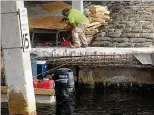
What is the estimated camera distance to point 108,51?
1720cm

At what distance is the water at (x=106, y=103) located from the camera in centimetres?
1445

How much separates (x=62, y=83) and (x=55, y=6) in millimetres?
7409

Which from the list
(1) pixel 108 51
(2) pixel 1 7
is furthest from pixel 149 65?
(2) pixel 1 7

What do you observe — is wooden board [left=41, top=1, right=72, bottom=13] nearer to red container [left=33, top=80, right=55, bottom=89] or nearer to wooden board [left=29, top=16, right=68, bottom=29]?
wooden board [left=29, top=16, right=68, bottom=29]

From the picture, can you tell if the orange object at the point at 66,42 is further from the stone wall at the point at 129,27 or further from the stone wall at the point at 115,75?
the stone wall at the point at 115,75

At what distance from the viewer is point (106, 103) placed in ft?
51.5

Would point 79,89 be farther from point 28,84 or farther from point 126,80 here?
point 28,84

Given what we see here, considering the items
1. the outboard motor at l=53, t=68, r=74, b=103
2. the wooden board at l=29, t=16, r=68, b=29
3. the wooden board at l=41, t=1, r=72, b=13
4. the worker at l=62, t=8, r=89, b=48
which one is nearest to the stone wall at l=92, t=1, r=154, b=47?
the worker at l=62, t=8, r=89, b=48

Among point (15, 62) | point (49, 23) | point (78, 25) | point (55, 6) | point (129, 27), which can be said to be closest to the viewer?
point (15, 62)

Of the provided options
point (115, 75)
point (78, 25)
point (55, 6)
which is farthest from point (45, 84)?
point (55, 6)

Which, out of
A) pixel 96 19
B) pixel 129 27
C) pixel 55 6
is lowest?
pixel 129 27

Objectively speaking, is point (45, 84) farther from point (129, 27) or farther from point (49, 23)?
point (129, 27)

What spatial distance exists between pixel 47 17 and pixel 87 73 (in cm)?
433

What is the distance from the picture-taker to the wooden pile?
19844 mm
